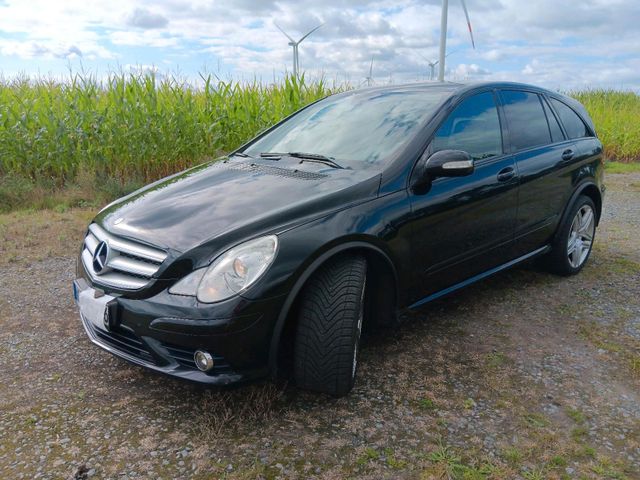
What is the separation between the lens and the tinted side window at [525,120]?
388cm

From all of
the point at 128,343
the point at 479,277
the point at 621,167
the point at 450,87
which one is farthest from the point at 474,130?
the point at 621,167

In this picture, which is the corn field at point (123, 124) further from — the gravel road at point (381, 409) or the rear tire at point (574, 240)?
the rear tire at point (574, 240)

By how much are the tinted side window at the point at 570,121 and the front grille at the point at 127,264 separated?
3.56 metres

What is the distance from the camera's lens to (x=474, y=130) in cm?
356

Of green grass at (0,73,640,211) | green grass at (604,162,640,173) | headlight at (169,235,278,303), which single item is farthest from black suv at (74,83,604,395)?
green grass at (604,162,640,173)

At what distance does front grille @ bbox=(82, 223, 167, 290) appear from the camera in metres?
2.43

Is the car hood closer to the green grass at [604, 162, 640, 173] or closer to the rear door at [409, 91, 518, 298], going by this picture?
the rear door at [409, 91, 518, 298]

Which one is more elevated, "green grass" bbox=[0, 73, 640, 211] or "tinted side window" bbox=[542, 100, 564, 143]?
"tinted side window" bbox=[542, 100, 564, 143]

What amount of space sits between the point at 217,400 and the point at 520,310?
2351 millimetres

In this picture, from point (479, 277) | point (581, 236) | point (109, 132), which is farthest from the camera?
point (109, 132)

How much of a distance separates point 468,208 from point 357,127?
34.6 inches

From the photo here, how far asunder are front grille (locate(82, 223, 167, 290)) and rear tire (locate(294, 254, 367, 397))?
2.33ft

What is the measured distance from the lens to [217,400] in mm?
2727

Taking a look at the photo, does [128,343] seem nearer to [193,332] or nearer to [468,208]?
[193,332]
